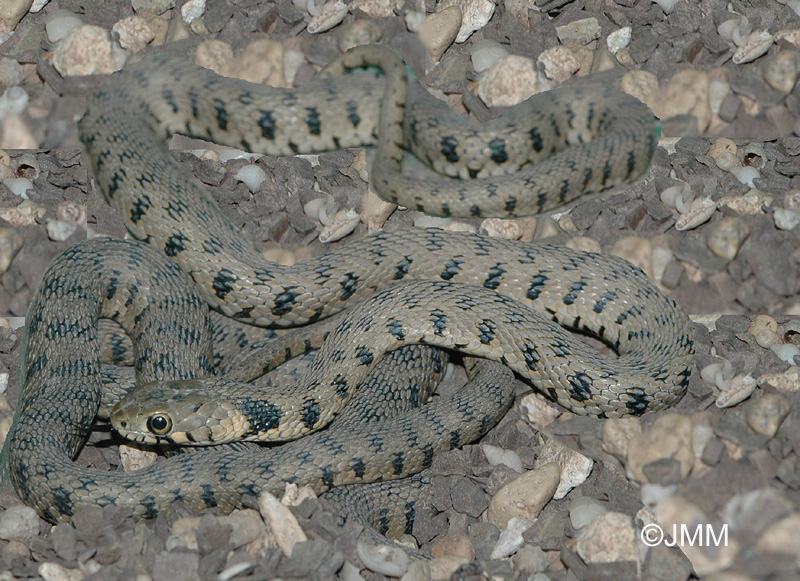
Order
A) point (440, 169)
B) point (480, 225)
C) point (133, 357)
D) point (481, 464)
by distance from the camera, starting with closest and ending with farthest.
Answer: point (481, 464) < point (133, 357) < point (480, 225) < point (440, 169)

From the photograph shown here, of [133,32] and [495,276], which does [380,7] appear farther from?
[495,276]

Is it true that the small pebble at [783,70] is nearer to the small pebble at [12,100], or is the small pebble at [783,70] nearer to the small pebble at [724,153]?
the small pebble at [724,153]

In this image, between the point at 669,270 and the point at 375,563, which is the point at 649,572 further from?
the point at 669,270

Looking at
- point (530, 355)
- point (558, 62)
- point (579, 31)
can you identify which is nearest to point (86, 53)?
point (558, 62)

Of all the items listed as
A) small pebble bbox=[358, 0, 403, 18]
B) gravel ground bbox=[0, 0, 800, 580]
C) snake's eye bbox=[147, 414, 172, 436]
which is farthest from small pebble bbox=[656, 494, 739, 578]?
small pebble bbox=[358, 0, 403, 18]

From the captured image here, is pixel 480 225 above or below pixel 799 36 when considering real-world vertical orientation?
below

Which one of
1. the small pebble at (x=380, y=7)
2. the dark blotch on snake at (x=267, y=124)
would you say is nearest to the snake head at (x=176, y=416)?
the dark blotch on snake at (x=267, y=124)

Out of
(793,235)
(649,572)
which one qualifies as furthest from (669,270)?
(649,572)

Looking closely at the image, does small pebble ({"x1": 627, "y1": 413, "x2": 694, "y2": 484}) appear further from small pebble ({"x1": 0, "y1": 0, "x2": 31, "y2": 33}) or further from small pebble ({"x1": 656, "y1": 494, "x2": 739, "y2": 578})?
small pebble ({"x1": 0, "y1": 0, "x2": 31, "y2": 33})
